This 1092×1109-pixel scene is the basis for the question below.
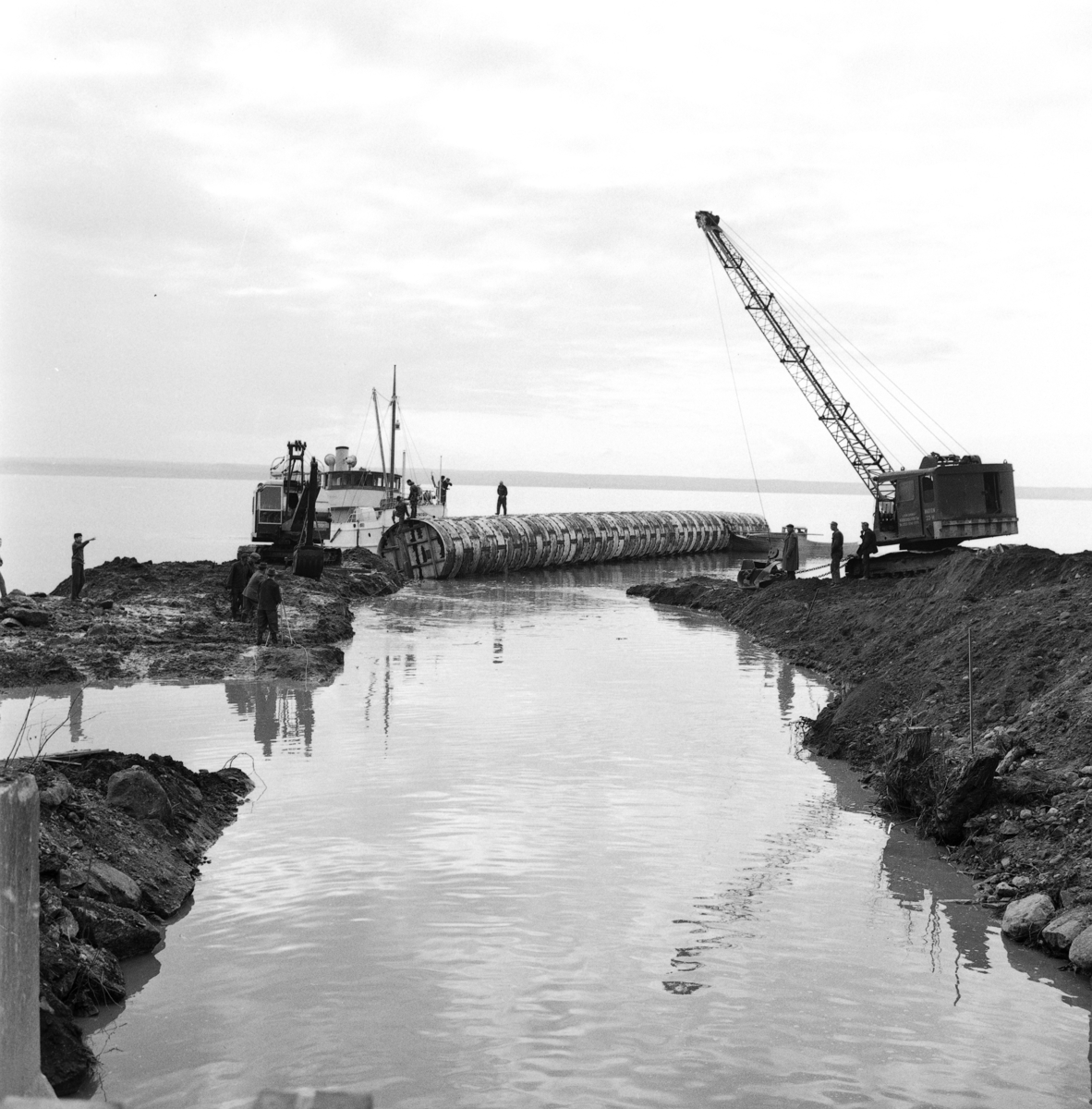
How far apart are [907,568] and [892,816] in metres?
22.3

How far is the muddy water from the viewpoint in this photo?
687cm

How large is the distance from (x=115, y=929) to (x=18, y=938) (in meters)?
3.16

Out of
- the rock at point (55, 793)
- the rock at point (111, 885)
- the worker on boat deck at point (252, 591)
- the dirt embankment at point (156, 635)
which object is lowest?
the rock at point (111, 885)

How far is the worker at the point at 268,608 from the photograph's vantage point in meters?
21.2

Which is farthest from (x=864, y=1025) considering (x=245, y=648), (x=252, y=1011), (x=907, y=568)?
(x=907, y=568)

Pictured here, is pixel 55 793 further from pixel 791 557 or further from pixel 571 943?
pixel 791 557

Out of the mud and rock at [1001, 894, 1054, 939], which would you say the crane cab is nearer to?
the mud

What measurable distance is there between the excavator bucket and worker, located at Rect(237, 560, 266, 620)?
7952mm

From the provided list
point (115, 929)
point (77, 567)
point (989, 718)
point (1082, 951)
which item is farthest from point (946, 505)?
point (115, 929)

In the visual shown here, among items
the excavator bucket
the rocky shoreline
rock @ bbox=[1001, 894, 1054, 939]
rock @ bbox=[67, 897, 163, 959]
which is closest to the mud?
the rocky shoreline

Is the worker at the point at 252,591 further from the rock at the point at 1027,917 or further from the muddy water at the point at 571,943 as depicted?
the rock at the point at 1027,917

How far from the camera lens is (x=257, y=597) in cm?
2273

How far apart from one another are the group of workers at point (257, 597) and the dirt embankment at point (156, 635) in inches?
11.7

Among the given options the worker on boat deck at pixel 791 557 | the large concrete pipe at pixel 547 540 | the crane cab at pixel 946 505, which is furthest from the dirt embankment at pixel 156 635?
the crane cab at pixel 946 505
